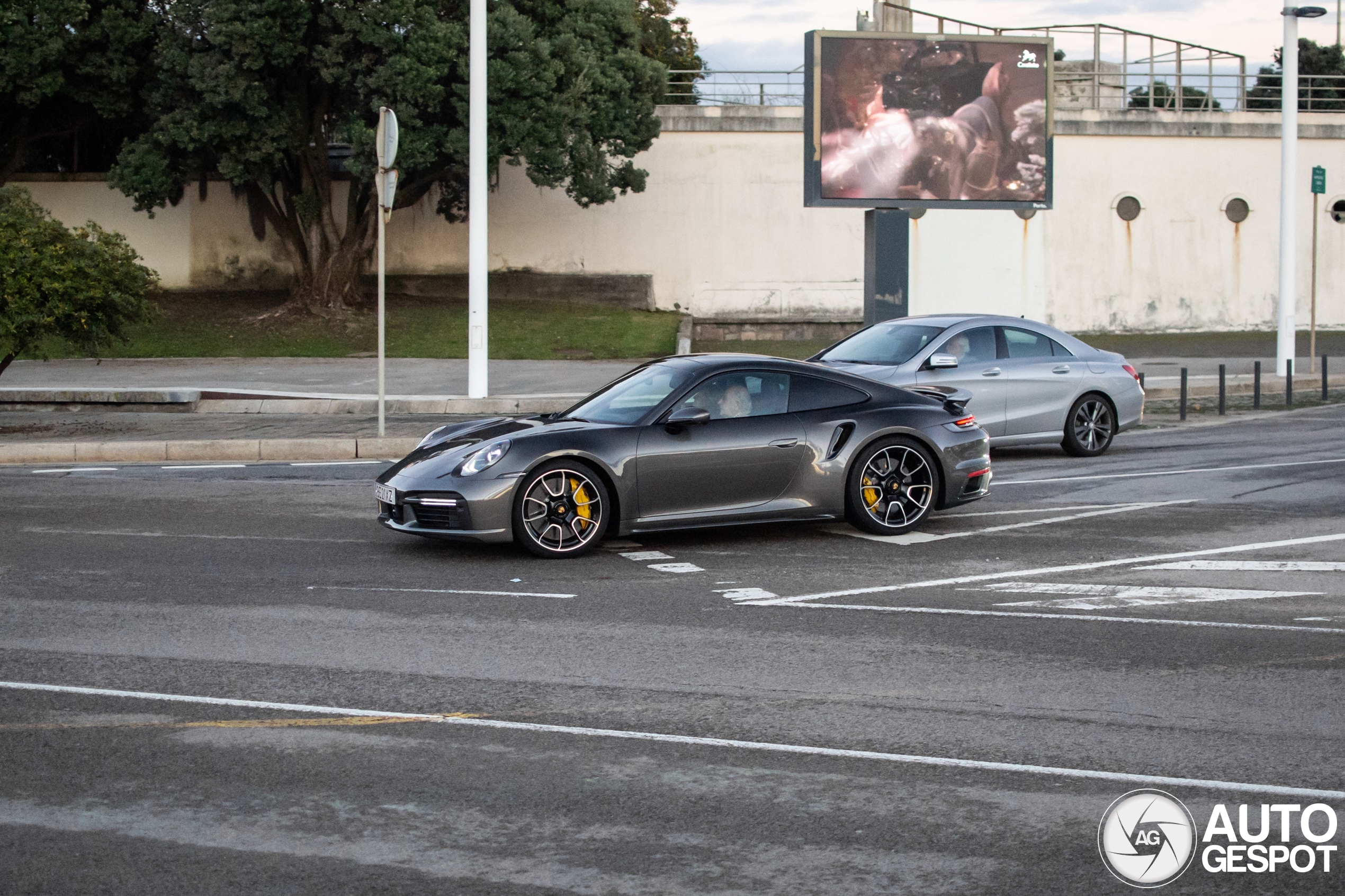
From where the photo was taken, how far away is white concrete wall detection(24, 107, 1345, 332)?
37719 millimetres

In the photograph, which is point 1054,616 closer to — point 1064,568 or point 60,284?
point 1064,568

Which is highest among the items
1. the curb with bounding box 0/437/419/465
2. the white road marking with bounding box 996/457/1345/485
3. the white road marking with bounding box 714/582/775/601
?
the curb with bounding box 0/437/419/465

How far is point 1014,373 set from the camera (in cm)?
1445

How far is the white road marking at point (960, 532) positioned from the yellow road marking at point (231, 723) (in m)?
5.01

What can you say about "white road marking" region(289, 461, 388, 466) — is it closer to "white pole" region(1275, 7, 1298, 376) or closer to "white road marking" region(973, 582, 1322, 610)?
"white road marking" region(973, 582, 1322, 610)

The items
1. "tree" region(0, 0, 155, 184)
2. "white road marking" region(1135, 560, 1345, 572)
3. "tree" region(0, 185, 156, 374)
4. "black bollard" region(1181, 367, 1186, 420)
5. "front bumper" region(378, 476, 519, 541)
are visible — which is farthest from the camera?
"tree" region(0, 0, 155, 184)

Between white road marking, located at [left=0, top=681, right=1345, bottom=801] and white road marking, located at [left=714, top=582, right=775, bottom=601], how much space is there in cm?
263

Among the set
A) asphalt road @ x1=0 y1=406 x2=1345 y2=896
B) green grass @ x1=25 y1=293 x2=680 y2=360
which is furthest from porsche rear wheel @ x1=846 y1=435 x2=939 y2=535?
green grass @ x1=25 y1=293 x2=680 y2=360

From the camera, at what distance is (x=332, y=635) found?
7172 mm

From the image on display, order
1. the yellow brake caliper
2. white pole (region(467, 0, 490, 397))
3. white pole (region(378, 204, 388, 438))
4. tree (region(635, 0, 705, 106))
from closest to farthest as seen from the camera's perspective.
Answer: the yellow brake caliper → white pole (region(378, 204, 388, 438)) → white pole (region(467, 0, 490, 397)) → tree (region(635, 0, 705, 106))

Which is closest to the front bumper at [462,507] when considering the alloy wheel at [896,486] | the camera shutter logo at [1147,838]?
the alloy wheel at [896,486]

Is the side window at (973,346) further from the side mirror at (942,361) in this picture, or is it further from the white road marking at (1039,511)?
the white road marking at (1039,511)

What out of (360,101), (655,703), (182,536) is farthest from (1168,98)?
(655,703)

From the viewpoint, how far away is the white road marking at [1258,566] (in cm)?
891
